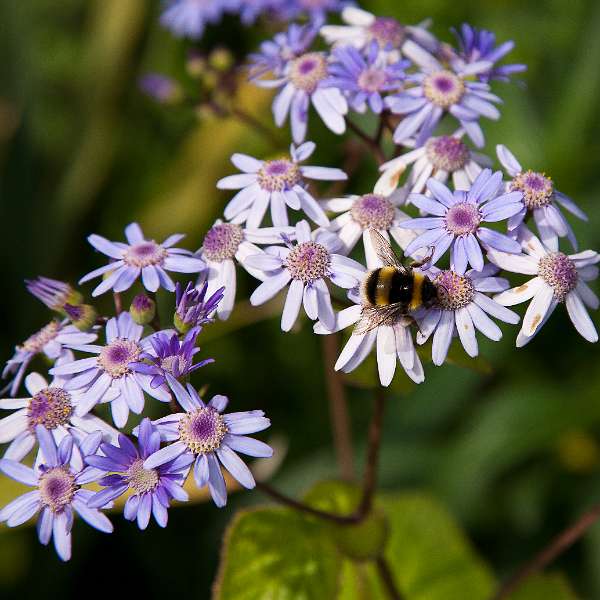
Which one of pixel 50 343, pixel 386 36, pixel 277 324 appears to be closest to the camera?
pixel 50 343

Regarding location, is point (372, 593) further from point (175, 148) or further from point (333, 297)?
point (175, 148)

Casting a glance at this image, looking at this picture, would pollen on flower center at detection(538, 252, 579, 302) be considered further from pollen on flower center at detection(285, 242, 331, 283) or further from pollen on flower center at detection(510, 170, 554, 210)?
pollen on flower center at detection(285, 242, 331, 283)

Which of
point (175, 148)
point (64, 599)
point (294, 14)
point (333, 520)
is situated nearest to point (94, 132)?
point (175, 148)

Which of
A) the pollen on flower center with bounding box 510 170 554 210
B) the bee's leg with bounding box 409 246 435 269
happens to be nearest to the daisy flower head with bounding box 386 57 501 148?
the pollen on flower center with bounding box 510 170 554 210

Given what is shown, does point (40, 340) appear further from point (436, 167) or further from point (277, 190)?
point (436, 167)

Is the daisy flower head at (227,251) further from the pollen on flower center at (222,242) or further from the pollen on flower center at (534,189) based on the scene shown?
the pollen on flower center at (534,189)

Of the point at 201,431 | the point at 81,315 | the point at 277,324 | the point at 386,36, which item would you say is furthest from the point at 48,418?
the point at 277,324

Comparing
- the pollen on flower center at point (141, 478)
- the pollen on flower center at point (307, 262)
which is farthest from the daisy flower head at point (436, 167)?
the pollen on flower center at point (141, 478)
